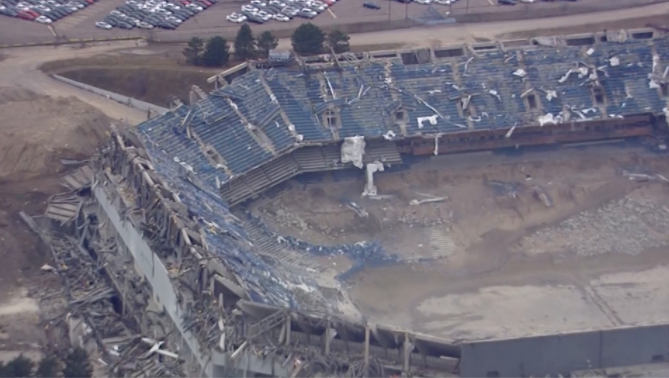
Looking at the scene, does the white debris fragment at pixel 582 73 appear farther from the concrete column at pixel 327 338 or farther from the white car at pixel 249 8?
the white car at pixel 249 8

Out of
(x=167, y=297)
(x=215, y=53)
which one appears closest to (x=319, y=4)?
(x=215, y=53)

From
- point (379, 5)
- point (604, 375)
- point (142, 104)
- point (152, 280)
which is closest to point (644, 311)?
point (604, 375)

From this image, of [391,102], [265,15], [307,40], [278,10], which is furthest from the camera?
[278,10]

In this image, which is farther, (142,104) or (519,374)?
(142,104)

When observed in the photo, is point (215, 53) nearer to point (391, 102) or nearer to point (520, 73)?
point (391, 102)

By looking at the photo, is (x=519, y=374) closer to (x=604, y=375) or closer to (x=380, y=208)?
(x=604, y=375)

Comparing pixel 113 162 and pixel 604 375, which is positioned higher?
pixel 113 162
